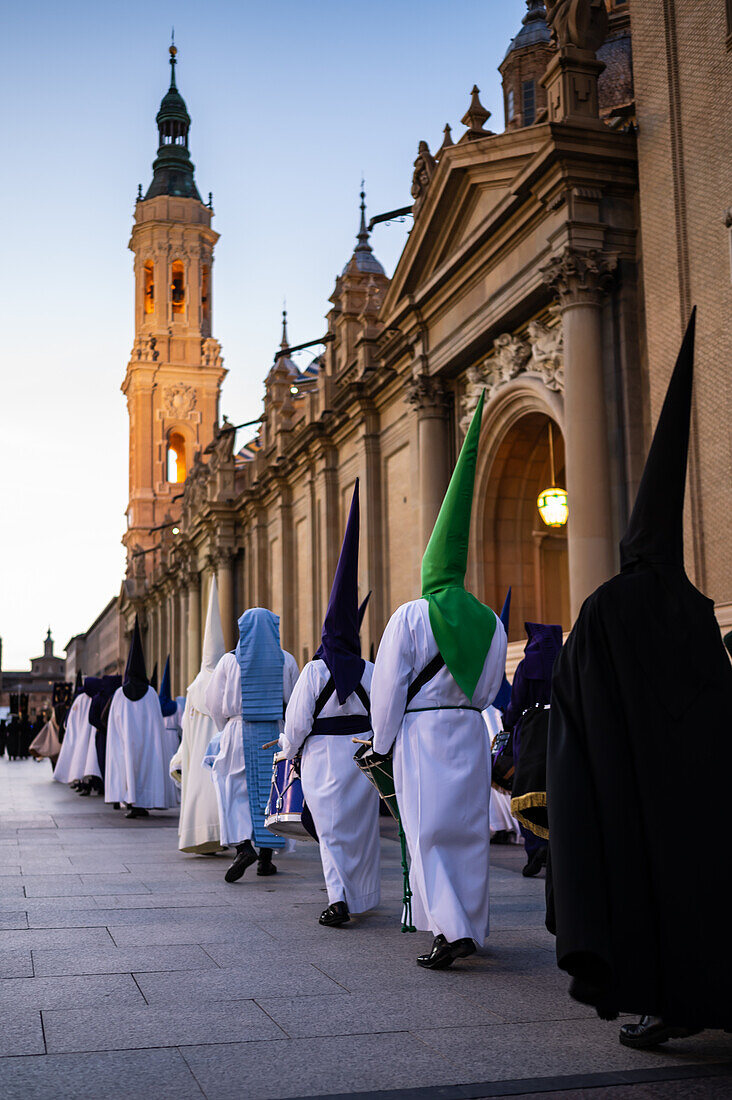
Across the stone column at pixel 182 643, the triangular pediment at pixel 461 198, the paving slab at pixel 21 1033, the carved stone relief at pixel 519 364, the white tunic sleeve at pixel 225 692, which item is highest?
the triangular pediment at pixel 461 198

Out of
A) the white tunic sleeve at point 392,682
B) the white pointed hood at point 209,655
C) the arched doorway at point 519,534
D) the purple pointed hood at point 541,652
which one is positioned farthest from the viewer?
the arched doorway at point 519,534

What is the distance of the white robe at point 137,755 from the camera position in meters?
17.0

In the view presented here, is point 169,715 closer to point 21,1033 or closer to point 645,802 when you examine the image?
point 21,1033

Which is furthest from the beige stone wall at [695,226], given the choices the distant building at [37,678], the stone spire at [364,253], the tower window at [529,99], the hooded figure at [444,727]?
the distant building at [37,678]

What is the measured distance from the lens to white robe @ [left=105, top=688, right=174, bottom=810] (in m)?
17.0

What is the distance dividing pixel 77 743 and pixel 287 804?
598 inches

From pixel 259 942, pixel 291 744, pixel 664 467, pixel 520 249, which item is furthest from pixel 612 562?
pixel 664 467

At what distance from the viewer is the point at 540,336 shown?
16344 mm

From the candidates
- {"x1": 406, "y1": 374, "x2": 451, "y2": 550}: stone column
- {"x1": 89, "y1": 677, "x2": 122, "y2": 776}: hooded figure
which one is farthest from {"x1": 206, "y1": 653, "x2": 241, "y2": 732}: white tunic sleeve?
{"x1": 89, "y1": 677, "x2": 122, "y2": 776}: hooded figure

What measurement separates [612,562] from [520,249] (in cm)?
480

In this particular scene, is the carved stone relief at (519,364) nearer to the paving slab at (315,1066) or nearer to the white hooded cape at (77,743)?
the white hooded cape at (77,743)

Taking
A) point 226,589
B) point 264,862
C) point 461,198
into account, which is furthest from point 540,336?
point 226,589

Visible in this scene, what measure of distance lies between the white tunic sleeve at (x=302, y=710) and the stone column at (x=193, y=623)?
36157 mm

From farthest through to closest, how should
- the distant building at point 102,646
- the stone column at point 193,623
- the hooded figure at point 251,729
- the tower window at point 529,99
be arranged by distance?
1. the distant building at point 102,646
2. the stone column at point 193,623
3. the tower window at point 529,99
4. the hooded figure at point 251,729
